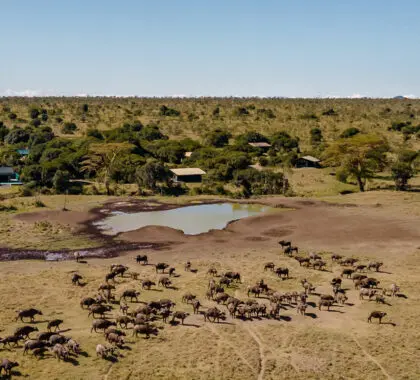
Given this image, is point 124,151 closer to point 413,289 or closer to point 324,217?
point 324,217

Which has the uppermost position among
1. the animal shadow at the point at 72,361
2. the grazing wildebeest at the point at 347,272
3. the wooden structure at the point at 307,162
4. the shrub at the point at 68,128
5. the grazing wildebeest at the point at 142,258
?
the shrub at the point at 68,128

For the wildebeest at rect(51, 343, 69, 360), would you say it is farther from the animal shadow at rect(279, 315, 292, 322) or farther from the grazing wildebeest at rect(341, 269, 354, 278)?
the grazing wildebeest at rect(341, 269, 354, 278)

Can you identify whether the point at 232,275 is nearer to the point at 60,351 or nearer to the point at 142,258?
the point at 142,258

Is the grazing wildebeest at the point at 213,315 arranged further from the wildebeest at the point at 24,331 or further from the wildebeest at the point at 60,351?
the wildebeest at the point at 24,331

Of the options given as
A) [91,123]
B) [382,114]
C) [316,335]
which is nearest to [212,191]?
[316,335]

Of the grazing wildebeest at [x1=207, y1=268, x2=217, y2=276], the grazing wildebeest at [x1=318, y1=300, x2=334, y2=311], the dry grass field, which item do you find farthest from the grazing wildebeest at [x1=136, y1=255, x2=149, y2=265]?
the grazing wildebeest at [x1=318, y1=300, x2=334, y2=311]

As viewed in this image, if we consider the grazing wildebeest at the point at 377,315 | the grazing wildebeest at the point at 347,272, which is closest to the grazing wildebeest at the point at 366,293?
the grazing wildebeest at the point at 377,315

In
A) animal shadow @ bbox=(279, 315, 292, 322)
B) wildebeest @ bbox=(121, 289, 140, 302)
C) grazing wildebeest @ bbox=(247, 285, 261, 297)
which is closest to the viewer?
animal shadow @ bbox=(279, 315, 292, 322)
